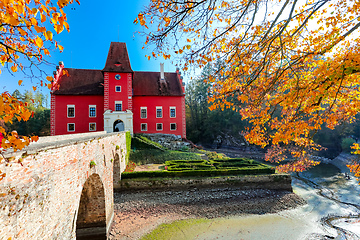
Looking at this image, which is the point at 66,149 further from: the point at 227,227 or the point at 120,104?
the point at 120,104

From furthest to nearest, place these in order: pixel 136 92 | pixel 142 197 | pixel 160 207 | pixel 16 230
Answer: pixel 136 92 → pixel 142 197 → pixel 160 207 → pixel 16 230

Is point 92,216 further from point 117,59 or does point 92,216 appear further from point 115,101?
point 117,59

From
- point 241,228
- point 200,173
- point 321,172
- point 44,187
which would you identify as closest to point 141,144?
point 200,173

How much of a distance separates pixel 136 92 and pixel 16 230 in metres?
23.3

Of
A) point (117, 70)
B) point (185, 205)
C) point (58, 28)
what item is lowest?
point (185, 205)

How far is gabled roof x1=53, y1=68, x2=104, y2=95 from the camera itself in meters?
23.3

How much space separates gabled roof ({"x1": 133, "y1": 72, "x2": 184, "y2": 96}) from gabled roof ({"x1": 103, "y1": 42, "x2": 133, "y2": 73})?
3.52 m

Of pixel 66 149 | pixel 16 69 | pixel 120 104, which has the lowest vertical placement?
pixel 66 149

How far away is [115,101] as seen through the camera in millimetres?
22750

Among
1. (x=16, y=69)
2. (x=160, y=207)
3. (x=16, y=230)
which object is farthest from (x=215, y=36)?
(x=160, y=207)

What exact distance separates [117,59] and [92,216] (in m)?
20.5

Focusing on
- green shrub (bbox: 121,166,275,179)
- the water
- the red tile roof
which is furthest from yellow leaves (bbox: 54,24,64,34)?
the red tile roof

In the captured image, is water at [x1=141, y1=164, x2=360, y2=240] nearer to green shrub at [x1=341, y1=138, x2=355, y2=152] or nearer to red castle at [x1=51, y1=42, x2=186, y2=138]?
red castle at [x1=51, y1=42, x2=186, y2=138]

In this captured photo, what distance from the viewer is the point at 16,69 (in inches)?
99.4
